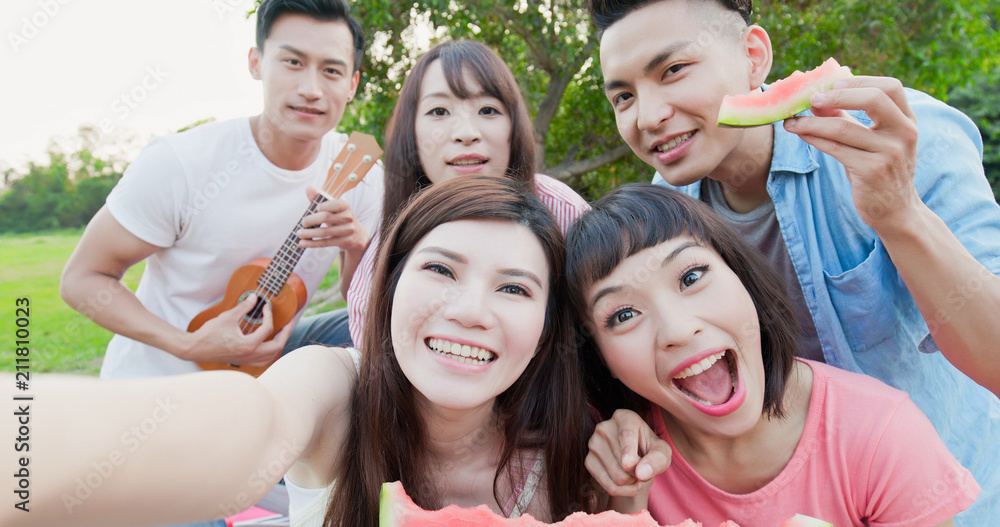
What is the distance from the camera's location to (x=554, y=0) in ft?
22.5

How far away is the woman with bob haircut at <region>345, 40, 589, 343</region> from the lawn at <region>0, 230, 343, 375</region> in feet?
21.9

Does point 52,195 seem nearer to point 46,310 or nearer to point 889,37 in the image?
point 46,310

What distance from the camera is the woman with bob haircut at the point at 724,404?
2049mm

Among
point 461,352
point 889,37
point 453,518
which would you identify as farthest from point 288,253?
point 889,37

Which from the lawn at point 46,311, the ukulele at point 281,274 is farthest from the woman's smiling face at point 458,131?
the lawn at point 46,311

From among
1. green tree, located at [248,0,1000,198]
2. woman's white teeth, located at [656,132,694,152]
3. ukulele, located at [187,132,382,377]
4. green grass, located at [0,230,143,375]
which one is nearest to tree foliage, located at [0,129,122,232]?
green grass, located at [0,230,143,375]

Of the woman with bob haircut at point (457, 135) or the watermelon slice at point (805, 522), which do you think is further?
the woman with bob haircut at point (457, 135)

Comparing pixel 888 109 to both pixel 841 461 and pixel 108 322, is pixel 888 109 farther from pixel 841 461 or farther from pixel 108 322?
pixel 108 322

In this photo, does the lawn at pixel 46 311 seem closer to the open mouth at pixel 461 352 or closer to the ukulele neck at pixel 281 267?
the ukulele neck at pixel 281 267

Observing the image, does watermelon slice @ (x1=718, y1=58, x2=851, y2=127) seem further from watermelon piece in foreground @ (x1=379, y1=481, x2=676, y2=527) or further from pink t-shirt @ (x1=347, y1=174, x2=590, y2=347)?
watermelon piece in foreground @ (x1=379, y1=481, x2=676, y2=527)

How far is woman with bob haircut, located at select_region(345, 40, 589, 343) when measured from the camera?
3.33 meters

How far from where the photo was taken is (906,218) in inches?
76.4

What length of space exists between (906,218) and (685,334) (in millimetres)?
781

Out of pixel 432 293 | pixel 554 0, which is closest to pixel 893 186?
pixel 432 293
